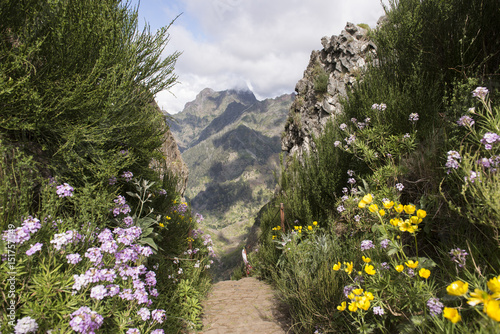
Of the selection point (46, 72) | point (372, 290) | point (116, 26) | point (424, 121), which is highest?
point (116, 26)

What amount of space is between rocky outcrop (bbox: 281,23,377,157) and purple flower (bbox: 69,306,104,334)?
11279 millimetres

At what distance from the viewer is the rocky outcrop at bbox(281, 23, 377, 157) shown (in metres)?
12.7

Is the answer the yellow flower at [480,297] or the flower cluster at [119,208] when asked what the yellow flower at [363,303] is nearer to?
the yellow flower at [480,297]

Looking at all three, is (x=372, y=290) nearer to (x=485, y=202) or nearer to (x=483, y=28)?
(x=485, y=202)

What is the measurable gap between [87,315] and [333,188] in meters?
3.91

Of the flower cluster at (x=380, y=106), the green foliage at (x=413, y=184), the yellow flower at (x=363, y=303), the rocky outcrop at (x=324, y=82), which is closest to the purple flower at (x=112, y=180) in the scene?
the green foliage at (x=413, y=184)

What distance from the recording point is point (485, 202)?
1477mm

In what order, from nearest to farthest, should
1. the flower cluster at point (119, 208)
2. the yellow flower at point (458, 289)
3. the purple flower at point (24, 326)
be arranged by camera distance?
the yellow flower at point (458, 289)
the purple flower at point (24, 326)
the flower cluster at point (119, 208)

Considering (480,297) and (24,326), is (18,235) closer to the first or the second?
(24,326)

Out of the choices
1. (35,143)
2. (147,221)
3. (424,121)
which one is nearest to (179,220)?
(147,221)

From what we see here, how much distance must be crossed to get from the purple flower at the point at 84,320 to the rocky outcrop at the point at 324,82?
11279 millimetres

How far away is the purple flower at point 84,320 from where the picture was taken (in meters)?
1.39

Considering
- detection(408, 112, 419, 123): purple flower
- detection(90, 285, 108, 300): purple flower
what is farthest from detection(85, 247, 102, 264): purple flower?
detection(408, 112, 419, 123): purple flower

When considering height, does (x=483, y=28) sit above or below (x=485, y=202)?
above
